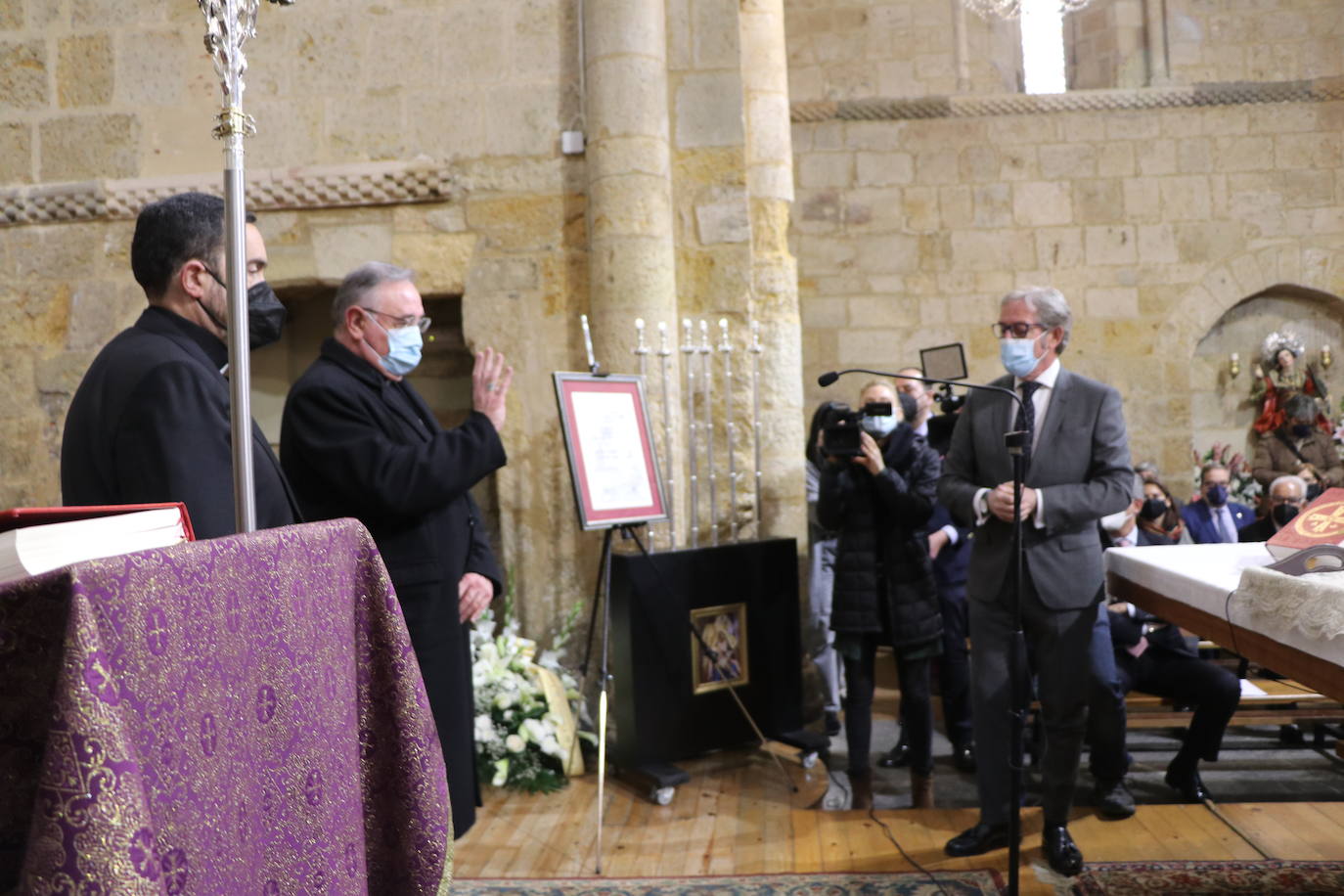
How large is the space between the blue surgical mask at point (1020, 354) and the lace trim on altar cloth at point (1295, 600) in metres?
1.16

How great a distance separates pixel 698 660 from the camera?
4266 mm

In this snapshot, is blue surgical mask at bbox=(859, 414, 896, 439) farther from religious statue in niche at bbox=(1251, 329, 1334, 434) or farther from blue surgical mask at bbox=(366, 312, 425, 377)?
religious statue in niche at bbox=(1251, 329, 1334, 434)

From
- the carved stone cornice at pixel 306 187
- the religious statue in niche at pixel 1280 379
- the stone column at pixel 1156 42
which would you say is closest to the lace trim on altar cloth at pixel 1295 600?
the carved stone cornice at pixel 306 187

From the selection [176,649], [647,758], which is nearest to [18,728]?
[176,649]

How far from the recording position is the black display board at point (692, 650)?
4.13 meters

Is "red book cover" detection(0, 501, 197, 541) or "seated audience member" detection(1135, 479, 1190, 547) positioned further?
"seated audience member" detection(1135, 479, 1190, 547)

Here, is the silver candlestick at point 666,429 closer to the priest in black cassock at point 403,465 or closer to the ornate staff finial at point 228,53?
the priest in black cassock at point 403,465

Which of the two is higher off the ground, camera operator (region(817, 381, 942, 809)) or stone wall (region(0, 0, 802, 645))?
stone wall (region(0, 0, 802, 645))

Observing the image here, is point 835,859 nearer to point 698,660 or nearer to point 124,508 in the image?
point 698,660

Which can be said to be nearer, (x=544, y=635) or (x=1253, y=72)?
(x=544, y=635)

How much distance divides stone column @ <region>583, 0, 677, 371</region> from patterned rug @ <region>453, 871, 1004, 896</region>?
2.11 meters

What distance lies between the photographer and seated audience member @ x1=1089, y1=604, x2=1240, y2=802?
3.81 metres

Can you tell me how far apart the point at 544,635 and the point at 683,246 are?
1.75m

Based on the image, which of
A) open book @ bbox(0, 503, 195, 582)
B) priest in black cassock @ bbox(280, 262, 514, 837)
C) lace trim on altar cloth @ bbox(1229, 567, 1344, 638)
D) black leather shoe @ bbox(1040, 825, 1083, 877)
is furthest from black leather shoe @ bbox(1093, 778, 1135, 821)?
open book @ bbox(0, 503, 195, 582)
